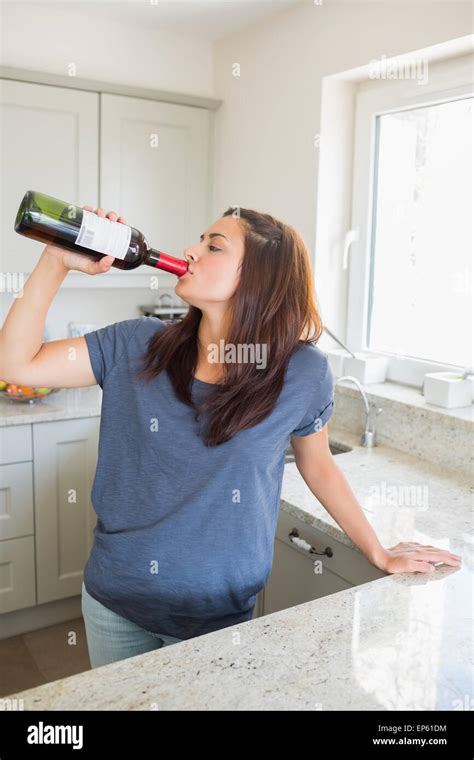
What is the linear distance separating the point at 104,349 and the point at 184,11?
6.37ft

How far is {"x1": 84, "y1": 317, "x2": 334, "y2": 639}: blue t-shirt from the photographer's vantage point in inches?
47.2

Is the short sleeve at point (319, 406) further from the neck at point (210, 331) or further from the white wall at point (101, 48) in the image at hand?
the white wall at point (101, 48)

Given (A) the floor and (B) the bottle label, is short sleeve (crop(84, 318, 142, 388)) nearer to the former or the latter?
(B) the bottle label

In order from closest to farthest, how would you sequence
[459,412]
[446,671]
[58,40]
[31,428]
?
1. [446,671]
2. [459,412]
3. [31,428]
4. [58,40]

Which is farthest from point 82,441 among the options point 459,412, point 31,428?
point 459,412

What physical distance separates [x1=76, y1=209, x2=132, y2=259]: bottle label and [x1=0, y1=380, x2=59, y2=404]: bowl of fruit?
142 cm

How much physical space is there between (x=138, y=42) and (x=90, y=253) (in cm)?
204

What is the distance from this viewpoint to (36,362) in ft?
4.10

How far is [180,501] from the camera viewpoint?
1.20 metres

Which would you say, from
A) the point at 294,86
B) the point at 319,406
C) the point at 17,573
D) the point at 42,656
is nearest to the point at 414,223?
the point at 294,86

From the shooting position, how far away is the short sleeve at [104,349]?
130 centimetres

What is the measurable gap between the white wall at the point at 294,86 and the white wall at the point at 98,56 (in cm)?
15

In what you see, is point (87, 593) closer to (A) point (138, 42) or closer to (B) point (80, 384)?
(B) point (80, 384)

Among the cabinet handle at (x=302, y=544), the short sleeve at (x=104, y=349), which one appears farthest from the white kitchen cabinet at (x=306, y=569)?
the short sleeve at (x=104, y=349)
